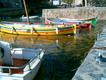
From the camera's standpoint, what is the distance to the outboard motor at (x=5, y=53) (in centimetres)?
813

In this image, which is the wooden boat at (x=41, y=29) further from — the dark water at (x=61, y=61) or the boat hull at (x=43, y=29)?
the dark water at (x=61, y=61)

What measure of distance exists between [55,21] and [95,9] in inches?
401

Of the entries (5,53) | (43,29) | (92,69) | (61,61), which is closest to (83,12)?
(43,29)

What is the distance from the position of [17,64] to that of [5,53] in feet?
3.48

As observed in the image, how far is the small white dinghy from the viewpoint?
23.7 feet

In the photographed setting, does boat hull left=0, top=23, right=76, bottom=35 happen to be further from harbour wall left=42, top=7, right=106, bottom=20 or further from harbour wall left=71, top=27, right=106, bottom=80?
harbour wall left=42, top=7, right=106, bottom=20

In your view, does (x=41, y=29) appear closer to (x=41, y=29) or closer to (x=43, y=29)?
(x=41, y=29)

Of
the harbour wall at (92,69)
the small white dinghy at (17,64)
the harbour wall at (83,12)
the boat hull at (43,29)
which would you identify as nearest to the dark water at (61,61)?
the small white dinghy at (17,64)

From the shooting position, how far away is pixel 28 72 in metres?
7.52

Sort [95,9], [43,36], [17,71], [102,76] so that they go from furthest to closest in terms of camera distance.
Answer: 1. [95,9]
2. [43,36]
3. [17,71]
4. [102,76]

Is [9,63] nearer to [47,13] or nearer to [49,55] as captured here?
[49,55]

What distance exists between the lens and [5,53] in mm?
8289

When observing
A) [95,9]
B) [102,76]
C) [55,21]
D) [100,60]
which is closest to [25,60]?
[100,60]

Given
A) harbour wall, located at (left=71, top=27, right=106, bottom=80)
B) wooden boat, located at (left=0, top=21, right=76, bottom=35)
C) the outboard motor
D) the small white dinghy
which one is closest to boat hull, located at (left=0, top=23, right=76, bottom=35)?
wooden boat, located at (left=0, top=21, right=76, bottom=35)
